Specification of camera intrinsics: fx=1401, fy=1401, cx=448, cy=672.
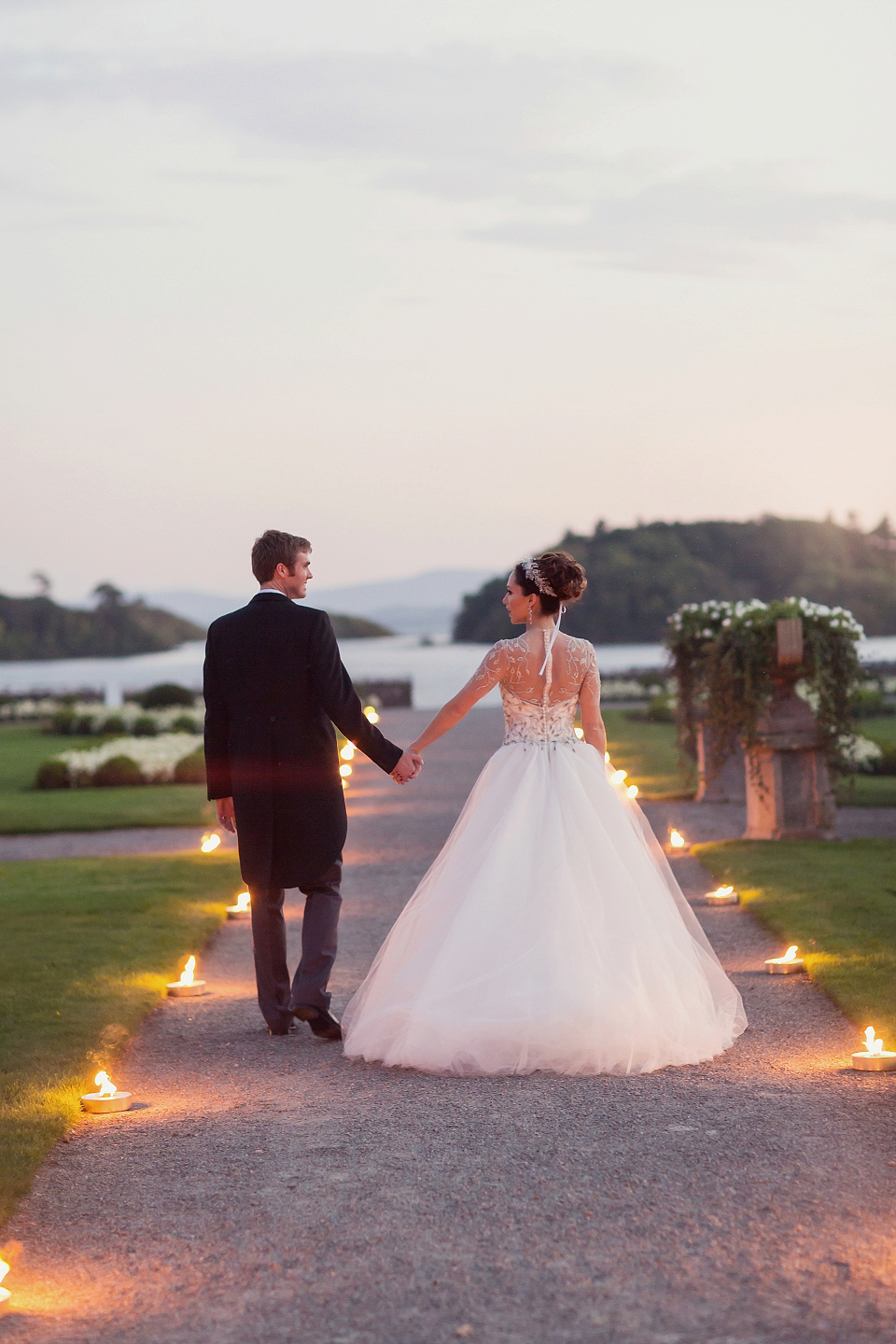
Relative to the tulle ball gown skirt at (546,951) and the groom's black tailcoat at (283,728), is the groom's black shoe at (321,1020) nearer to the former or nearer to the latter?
the tulle ball gown skirt at (546,951)

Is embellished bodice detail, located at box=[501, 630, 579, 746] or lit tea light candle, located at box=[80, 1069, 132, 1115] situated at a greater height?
embellished bodice detail, located at box=[501, 630, 579, 746]

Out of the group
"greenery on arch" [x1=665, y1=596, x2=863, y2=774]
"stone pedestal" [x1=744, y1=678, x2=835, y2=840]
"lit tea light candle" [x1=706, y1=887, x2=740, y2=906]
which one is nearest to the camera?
"lit tea light candle" [x1=706, y1=887, x2=740, y2=906]

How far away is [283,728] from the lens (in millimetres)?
5762

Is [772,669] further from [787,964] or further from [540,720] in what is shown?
[540,720]

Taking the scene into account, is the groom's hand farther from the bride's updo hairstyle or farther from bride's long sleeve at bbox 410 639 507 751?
the bride's updo hairstyle

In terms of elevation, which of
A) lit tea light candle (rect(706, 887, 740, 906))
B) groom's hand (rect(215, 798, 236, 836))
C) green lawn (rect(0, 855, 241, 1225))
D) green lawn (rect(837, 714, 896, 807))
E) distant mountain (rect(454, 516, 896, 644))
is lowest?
green lawn (rect(837, 714, 896, 807))

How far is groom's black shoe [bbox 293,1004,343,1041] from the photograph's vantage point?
5.64 meters

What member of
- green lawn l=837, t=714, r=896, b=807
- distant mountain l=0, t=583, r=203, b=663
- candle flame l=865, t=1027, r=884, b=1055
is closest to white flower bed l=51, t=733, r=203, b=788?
green lawn l=837, t=714, r=896, b=807

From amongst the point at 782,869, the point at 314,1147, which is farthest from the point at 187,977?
the point at 782,869

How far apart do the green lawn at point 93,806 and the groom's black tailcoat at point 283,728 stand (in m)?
8.81

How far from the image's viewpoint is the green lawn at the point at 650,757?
15.6 metres

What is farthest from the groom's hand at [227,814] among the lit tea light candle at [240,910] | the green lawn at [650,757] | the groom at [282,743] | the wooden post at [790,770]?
the green lawn at [650,757]

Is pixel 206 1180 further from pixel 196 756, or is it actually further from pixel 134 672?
pixel 134 672

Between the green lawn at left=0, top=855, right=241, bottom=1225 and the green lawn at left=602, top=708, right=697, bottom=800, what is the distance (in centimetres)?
535
